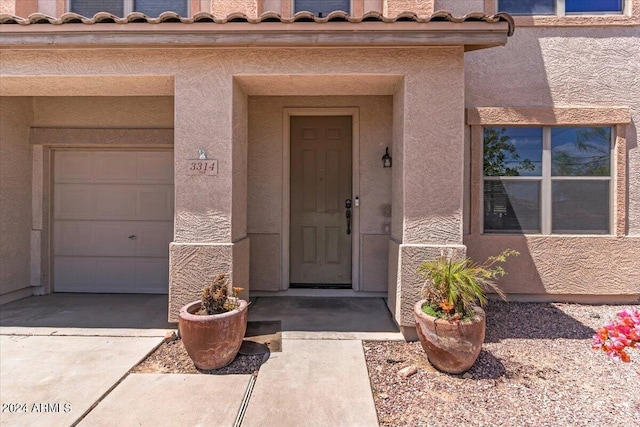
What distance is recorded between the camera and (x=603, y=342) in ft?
8.34

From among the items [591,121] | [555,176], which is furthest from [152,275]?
[591,121]

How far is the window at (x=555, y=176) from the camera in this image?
5.49 metres

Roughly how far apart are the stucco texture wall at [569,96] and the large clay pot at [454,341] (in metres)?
2.28

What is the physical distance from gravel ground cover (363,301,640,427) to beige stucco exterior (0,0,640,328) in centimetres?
84

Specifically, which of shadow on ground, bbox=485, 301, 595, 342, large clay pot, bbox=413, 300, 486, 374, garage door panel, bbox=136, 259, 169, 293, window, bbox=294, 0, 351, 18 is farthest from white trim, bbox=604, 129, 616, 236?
garage door panel, bbox=136, 259, 169, 293

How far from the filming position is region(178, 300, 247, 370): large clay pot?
352 cm

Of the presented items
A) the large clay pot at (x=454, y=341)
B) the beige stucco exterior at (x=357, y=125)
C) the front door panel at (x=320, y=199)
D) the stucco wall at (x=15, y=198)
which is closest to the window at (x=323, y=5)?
the beige stucco exterior at (x=357, y=125)

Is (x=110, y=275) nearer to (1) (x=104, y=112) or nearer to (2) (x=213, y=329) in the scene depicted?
(1) (x=104, y=112)

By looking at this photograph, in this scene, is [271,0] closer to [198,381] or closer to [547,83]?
[547,83]

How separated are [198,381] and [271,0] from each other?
588 centimetres

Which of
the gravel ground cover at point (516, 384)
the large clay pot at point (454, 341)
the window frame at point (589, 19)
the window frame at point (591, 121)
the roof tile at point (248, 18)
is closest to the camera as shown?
the gravel ground cover at point (516, 384)

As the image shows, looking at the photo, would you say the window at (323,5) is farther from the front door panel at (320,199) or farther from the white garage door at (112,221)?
the white garage door at (112,221)

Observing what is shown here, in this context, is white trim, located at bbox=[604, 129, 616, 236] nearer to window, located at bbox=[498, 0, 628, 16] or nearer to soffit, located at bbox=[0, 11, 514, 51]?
window, located at bbox=[498, 0, 628, 16]

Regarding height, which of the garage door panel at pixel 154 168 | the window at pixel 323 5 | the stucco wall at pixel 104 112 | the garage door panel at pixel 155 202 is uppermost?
the window at pixel 323 5
